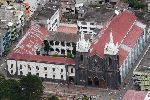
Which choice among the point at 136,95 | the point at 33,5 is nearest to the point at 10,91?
the point at 136,95

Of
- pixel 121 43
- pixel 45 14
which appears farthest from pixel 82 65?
pixel 45 14

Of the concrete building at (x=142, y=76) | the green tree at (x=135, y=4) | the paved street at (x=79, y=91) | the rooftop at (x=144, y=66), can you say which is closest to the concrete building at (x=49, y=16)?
the paved street at (x=79, y=91)

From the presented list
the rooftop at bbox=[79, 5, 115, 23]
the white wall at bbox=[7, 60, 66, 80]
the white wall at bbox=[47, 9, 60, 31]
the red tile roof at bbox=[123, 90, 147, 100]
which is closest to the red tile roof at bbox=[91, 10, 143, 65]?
the rooftop at bbox=[79, 5, 115, 23]

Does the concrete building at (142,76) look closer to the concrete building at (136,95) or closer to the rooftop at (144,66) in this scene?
the rooftop at (144,66)

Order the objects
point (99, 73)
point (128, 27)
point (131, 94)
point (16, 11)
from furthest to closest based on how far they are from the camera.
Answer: point (16, 11) → point (128, 27) → point (99, 73) → point (131, 94)

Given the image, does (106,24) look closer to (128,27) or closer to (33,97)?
(128,27)

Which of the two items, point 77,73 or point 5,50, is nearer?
point 77,73

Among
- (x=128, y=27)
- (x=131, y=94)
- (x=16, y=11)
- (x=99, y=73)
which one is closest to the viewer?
(x=131, y=94)
